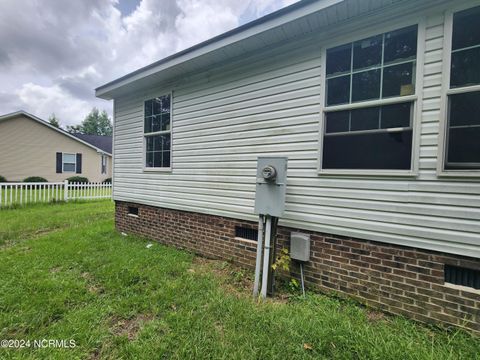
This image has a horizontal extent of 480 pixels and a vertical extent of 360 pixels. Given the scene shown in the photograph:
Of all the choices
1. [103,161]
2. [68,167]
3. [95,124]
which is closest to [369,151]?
[68,167]

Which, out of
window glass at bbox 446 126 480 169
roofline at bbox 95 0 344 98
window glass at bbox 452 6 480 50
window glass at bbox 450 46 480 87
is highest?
roofline at bbox 95 0 344 98

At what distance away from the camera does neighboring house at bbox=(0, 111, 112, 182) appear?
52.4ft

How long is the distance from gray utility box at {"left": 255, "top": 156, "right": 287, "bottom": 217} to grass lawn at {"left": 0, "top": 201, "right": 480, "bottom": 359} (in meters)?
1.09

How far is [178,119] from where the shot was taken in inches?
189

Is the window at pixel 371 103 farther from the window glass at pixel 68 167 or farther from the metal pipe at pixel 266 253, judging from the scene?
the window glass at pixel 68 167

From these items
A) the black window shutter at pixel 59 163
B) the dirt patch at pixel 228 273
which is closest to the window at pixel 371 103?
the dirt patch at pixel 228 273

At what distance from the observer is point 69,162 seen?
18.8m

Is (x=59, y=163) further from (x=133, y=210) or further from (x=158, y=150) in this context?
(x=158, y=150)

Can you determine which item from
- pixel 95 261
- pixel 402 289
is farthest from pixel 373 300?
pixel 95 261

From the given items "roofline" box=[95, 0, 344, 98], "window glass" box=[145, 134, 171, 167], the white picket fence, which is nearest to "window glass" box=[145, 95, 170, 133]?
"window glass" box=[145, 134, 171, 167]

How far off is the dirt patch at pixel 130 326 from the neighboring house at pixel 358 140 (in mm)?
1709

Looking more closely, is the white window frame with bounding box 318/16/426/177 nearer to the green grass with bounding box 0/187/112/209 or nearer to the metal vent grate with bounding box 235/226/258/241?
the metal vent grate with bounding box 235/226/258/241

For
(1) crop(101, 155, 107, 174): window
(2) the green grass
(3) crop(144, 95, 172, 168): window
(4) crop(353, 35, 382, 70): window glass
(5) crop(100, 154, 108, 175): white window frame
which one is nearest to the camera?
(4) crop(353, 35, 382, 70): window glass

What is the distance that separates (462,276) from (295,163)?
2013 millimetres
